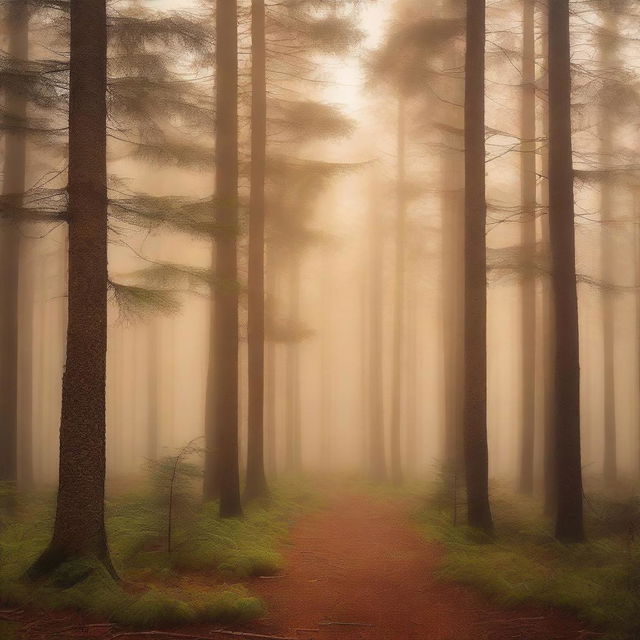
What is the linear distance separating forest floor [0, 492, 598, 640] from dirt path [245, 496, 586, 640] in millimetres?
12

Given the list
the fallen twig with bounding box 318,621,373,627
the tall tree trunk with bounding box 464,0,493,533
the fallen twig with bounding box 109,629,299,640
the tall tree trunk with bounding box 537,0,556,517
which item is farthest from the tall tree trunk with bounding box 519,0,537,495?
the fallen twig with bounding box 109,629,299,640

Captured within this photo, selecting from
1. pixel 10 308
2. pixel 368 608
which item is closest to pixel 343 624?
pixel 368 608

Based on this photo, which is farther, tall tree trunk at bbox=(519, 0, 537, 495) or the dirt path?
tall tree trunk at bbox=(519, 0, 537, 495)

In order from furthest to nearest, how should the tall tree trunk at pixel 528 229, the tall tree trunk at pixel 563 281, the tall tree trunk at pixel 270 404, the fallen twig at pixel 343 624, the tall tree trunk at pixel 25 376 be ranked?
1. the tall tree trunk at pixel 270 404
2. the tall tree trunk at pixel 25 376
3. the tall tree trunk at pixel 528 229
4. the tall tree trunk at pixel 563 281
5. the fallen twig at pixel 343 624

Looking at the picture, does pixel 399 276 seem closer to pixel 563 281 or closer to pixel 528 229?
pixel 528 229

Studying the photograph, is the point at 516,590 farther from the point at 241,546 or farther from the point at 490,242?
the point at 490,242

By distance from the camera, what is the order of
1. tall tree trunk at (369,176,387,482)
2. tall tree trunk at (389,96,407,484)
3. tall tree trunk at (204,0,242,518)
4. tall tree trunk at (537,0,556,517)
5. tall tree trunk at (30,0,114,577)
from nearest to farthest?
tall tree trunk at (30,0,114,577) < tall tree trunk at (204,0,242,518) < tall tree trunk at (537,0,556,517) < tall tree trunk at (389,96,407,484) < tall tree trunk at (369,176,387,482)

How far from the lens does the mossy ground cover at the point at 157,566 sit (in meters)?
6.17

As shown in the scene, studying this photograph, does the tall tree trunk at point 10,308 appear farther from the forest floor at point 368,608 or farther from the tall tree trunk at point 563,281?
the tall tree trunk at point 563,281

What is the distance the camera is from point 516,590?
7.00 metres

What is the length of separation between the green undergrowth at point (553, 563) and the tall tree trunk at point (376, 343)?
9.04m

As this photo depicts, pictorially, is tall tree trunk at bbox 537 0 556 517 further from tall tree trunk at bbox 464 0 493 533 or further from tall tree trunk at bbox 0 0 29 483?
tall tree trunk at bbox 0 0 29 483

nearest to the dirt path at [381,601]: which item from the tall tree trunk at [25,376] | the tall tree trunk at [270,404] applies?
the tall tree trunk at [25,376]

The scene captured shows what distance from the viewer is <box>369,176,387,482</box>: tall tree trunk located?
20.6 metres
